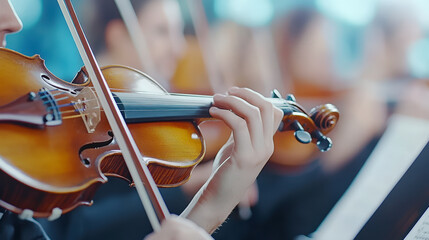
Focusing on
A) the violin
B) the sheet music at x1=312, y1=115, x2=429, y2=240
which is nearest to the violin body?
the violin

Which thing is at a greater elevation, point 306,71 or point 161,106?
point 161,106

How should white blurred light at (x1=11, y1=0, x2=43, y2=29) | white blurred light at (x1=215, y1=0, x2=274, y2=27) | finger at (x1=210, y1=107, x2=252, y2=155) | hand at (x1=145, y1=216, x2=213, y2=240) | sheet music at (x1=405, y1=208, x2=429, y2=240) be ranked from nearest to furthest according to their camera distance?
hand at (x1=145, y1=216, x2=213, y2=240), sheet music at (x1=405, y1=208, x2=429, y2=240), finger at (x1=210, y1=107, x2=252, y2=155), white blurred light at (x1=11, y1=0, x2=43, y2=29), white blurred light at (x1=215, y1=0, x2=274, y2=27)

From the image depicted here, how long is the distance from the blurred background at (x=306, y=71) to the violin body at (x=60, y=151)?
78cm

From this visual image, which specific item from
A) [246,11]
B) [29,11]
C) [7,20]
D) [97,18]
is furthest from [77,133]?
[246,11]

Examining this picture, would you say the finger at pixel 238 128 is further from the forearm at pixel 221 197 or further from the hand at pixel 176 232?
the hand at pixel 176 232

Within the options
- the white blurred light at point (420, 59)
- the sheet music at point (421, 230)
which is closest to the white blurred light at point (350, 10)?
the white blurred light at point (420, 59)

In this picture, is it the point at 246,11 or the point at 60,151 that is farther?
the point at 246,11

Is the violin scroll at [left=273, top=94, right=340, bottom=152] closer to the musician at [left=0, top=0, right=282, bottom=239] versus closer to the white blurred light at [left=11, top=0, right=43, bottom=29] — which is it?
the musician at [left=0, top=0, right=282, bottom=239]

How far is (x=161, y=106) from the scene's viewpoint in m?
0.63

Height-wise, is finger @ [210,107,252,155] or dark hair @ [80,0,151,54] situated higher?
finger @ [210,107,252,155]

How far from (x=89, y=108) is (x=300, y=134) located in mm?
319

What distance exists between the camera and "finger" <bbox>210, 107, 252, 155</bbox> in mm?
619

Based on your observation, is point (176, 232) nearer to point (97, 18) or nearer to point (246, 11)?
point (97, 18)

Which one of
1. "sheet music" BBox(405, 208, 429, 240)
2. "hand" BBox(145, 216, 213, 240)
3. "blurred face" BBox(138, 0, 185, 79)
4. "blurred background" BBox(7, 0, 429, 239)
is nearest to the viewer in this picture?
"hand" BBox(145, 216, 213, 240)
